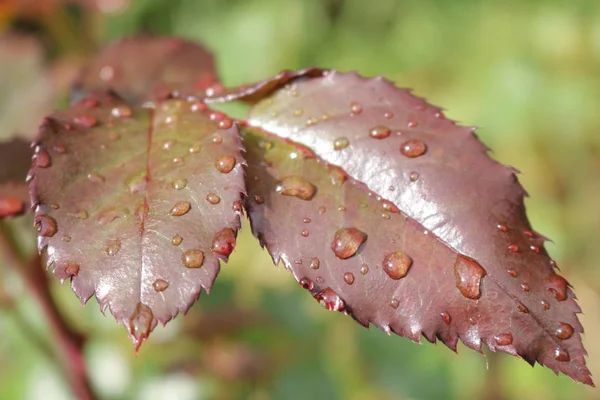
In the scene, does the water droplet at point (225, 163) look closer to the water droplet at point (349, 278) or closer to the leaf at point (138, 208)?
the leaf at point (138, 208)

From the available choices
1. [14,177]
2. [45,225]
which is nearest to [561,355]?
[45,225]

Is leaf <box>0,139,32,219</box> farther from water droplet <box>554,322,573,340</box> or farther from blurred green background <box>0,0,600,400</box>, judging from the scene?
water droplet <box>554,322,573,340</box>

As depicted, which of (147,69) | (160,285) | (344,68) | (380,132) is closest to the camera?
(160,285)

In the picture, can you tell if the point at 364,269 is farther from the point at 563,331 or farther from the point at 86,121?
the point at 86,121

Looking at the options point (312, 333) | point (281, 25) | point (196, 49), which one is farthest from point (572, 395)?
point (281, 25)

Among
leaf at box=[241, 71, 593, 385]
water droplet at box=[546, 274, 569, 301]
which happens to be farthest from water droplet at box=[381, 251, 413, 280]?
water droplet at box=[546, 274, 569, 301]

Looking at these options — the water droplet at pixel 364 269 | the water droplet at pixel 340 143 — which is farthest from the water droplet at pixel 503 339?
the water droplet at pixel 340 143
